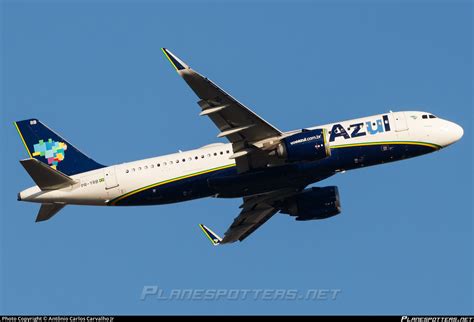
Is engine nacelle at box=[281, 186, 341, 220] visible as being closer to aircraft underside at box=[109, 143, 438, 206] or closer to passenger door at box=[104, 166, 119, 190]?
aircraft underside at box=[109, 143, 438, 206]

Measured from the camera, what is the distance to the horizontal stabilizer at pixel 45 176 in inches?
2643

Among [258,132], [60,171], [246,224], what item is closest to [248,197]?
[246,224]

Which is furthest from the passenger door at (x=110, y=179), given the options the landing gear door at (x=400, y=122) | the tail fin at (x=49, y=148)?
the landing gear door at (x=400, y=122)

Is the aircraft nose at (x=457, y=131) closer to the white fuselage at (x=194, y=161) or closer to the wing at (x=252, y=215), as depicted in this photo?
the white fuselage at (x=194, y=161)

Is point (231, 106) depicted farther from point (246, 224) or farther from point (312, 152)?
point (246, 224)

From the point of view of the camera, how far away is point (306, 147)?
6625cm

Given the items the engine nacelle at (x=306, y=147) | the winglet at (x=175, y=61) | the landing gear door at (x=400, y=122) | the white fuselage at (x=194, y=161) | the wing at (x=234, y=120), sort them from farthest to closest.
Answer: the landing gear door at (x=400, y=122), the white fuselage at (x=194, y=161), the engine nacelle at (x=306, y=147), the wing at (x=234, y=120), the winglet at (x=175, y=61)

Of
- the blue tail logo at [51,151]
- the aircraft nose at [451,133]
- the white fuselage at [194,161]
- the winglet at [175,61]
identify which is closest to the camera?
the winglet at [175,61]

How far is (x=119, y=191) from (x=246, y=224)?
488 inches

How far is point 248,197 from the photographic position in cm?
7512

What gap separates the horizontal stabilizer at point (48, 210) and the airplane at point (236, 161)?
8 centimetres

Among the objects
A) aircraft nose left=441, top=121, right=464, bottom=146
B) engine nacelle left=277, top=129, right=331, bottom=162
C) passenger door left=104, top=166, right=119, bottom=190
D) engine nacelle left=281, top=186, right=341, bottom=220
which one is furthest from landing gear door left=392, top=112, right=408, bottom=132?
passenger door left=104, top=166, right=119, bottom=190

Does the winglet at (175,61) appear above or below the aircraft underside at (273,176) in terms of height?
above

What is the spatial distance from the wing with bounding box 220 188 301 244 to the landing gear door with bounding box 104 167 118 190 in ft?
37.0
